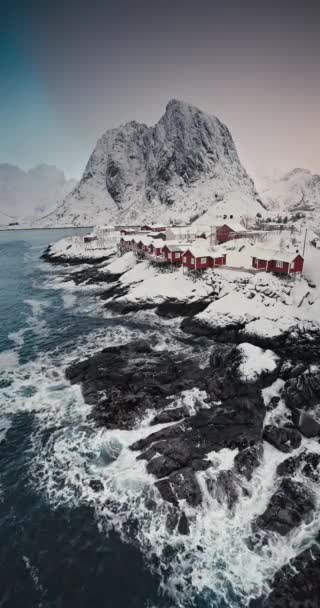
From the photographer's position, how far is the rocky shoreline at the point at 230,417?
13484 mm

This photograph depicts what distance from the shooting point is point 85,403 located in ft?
72.9

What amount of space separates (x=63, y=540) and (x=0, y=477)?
585cm

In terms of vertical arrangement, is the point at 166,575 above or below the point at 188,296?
below

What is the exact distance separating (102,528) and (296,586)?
8.29 meters

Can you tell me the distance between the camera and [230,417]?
741 inches

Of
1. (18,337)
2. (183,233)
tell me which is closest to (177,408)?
(18,337)

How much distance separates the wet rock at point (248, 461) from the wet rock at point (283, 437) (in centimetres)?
115

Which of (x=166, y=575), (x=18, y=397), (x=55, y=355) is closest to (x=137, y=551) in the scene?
(x=166, y=575)

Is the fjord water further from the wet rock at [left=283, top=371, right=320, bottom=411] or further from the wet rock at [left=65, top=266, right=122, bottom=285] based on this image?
the wet rock at [left=65, top=266, right=122, bottom=285]

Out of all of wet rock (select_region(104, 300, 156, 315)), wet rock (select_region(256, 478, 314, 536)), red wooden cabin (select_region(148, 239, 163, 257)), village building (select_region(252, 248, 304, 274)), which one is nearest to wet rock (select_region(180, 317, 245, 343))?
wet rock (select_region(104, 300, 156, 315))

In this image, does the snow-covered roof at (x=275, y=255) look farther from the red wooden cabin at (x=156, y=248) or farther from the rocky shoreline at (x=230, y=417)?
the red wooden cabin at (x=156, y=248)

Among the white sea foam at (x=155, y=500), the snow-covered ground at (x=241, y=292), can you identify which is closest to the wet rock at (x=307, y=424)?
the white sea foam at (x=155, y=500)

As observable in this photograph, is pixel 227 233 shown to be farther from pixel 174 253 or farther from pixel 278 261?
pixel 278 261

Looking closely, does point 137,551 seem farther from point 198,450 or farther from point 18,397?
point 18,397
